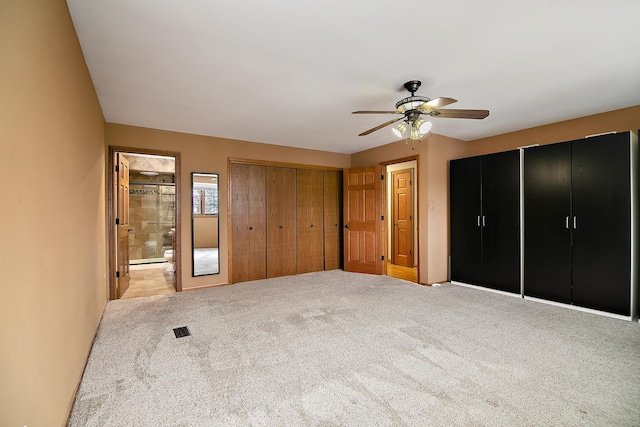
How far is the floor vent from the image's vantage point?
9.24 feet

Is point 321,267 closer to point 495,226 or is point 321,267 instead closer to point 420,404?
point 495,226

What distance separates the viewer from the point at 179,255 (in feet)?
14.4

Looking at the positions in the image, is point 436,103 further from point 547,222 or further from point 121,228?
point 121,228

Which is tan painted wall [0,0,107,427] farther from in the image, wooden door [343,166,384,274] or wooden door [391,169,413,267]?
wooden door [391,169,413,267]

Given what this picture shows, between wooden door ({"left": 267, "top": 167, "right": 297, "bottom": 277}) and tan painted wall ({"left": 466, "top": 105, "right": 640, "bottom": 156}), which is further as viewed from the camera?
wooden door ({"left": 267, "top": 167, "right": 297, "bottom": 277})

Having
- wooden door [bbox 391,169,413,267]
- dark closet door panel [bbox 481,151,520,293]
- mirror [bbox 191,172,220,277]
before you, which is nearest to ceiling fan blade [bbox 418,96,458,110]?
dark closet door panel [bbox 481,151,520,293]

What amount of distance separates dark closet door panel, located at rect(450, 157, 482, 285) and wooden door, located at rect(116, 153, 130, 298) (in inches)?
205

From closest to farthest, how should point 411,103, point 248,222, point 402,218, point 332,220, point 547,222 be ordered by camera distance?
1. point 411,103
2. point 547,222
3. point 248,222
4. point 332,220
5. point 402,218

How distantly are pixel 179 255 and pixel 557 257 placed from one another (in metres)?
5.28

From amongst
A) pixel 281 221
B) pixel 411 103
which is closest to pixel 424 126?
pixel 411 103

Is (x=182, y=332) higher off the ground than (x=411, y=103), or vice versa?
(x=411, y=103)

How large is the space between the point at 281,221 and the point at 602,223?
14.9ft

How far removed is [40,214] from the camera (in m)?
1.35

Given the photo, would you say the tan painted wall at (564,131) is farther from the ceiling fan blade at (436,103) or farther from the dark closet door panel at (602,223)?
the ceiling fan blade at (436,103)
